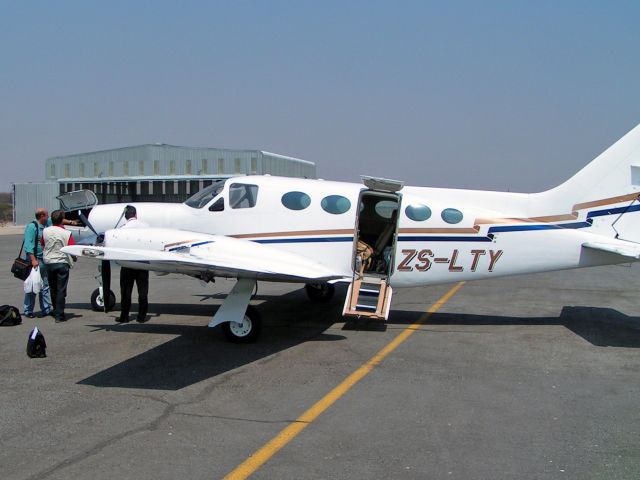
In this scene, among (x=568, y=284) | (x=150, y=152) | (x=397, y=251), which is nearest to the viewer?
(x=397, y=251)

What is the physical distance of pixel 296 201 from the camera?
10.3 meters

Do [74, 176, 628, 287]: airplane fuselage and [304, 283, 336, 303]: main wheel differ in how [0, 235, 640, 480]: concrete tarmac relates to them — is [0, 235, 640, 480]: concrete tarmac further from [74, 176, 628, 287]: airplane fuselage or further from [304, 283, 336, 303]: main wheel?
[74, 176, 628, 287]: airplane fuselage

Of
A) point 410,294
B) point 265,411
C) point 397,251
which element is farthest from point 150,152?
point 265,411

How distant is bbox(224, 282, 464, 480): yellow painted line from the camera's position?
4.71 m

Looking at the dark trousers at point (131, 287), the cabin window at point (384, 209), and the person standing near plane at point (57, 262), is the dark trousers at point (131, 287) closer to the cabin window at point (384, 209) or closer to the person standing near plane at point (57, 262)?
the person standing near plane at point (57, 262)

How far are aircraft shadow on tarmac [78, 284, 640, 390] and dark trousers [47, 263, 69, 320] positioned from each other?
960 mm

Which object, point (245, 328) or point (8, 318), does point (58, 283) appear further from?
point (245, 328)

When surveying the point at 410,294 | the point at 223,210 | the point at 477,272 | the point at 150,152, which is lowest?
the point at 410,294

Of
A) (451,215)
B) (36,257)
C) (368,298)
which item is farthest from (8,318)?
(451,215)

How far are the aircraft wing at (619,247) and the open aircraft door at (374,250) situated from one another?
3.36m

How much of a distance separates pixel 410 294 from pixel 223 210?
19.9 ft

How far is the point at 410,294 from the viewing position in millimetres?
14469

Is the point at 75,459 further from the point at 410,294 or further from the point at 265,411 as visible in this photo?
the point at 410,294

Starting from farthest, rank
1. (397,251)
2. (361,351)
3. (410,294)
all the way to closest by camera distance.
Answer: (410,294) → (397,251) → (361,351)
